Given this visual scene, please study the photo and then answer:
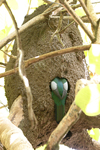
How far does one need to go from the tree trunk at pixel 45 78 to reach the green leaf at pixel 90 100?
79cm

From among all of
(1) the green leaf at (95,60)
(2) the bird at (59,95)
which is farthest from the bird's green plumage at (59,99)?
(1) the green leaf at (95,60)

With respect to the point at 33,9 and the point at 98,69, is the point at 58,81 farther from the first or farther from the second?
the point at 98,69

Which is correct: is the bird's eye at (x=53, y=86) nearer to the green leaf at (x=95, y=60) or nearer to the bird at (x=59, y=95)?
the bird at (x=59, y=95)

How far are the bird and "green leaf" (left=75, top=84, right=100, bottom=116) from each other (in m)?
0.80

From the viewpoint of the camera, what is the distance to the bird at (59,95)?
1062 mm

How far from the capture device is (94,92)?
0.85 feet

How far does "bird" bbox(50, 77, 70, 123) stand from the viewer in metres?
1.06

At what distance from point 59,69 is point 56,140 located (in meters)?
0.76

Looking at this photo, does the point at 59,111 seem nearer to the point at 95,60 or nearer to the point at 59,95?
the point at 59,95

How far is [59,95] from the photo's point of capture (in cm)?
106

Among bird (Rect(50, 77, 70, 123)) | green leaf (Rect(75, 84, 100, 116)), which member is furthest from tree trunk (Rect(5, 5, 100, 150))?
green leaf (Rect(75, 84, 100, 116))

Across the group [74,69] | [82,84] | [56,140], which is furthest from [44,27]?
[56,140]

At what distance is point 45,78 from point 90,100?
851 mm

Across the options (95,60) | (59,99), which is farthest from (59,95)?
(95,60)
